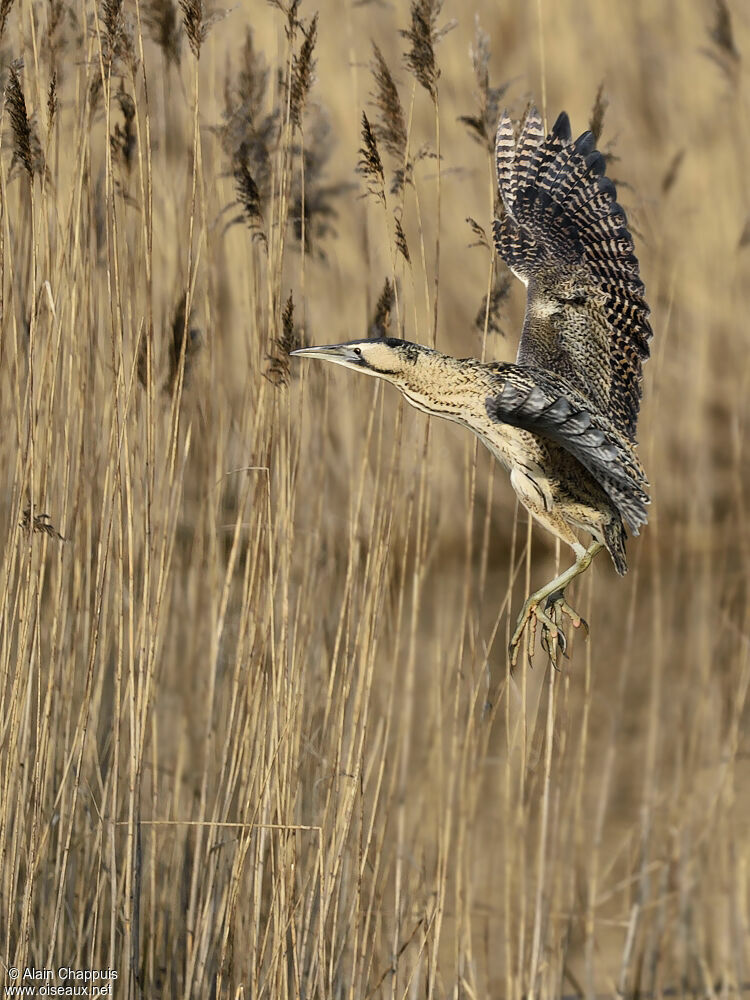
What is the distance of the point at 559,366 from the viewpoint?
2420mm

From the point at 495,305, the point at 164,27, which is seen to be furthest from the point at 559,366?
the point at 164,27

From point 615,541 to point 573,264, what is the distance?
1.91ft

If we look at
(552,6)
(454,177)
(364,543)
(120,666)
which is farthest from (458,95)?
(120,666)

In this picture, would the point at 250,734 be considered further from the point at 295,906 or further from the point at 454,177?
the point at 454,177

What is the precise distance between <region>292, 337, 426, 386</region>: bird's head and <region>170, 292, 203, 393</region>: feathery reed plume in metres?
0.21

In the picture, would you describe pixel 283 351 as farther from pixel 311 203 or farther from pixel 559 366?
pixel 559 366

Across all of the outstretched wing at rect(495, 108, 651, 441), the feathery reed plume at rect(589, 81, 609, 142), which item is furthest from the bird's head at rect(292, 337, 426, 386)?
the feathery reed plume at rect(589, 81, 609, 142)

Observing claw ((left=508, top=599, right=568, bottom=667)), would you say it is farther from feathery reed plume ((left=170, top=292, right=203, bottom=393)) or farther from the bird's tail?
feathery reed plume ((left=170, top=292, right=203, bottom=393))

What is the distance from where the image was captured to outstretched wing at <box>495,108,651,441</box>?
96.6 inches

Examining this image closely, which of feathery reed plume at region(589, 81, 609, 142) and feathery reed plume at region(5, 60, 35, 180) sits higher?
feathery reed plume at region(589, 81, 609, 142)

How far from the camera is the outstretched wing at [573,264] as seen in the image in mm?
2453

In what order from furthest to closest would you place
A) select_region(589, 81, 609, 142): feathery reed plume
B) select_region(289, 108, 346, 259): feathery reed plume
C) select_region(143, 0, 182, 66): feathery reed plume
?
1. select_region(589, 81, 609, 142): feathery reed plume
2. select_region(289, 108, 346, 259): feathery reed plume
3. select_region(143, 0, 182, 66): feathery reed plume

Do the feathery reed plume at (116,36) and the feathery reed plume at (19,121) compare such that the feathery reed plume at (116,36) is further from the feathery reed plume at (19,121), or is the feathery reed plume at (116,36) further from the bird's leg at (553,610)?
the bird's leg at (553,610)

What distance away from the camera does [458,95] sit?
4.27 metres
